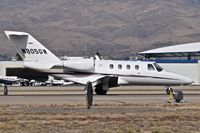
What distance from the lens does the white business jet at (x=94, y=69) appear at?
2146 inches

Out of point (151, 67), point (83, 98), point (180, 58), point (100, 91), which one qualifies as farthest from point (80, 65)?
point (180, 58)

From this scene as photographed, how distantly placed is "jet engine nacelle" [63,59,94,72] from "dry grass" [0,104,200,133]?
15.4 meters

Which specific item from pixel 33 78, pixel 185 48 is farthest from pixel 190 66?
pixel 185 48

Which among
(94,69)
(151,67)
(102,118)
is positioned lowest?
(102,118)

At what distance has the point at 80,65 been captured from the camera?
54.7 metres

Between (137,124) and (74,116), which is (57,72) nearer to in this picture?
(74,116)

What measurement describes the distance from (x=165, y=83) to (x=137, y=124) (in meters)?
29.1

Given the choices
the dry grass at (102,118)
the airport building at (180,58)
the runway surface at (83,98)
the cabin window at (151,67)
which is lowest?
the dry grass at (102,118)

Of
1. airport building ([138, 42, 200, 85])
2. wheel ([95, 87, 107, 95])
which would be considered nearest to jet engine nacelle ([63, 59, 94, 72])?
wheel ([95, 87, 107, 95])

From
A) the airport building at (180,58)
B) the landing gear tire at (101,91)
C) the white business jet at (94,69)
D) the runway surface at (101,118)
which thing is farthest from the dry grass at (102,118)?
the airport building at (180,58)

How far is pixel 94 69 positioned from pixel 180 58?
342 ft

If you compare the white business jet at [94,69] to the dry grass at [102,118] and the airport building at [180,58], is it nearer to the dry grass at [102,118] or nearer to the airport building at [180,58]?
the dry grass at [102,118]

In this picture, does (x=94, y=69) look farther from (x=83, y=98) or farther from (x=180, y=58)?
(x=180, y=58)

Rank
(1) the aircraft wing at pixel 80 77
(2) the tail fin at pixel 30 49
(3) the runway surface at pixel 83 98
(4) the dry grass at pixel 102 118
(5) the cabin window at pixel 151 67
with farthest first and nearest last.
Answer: (5) the cabin window at pixel 151 67
(2) the tail fin at pixel 30 49
(1) the aircraft wing at pixel 80 77
(3) the runway surface at pixel 83 98
(4) the dry grass at pixel 102 118
